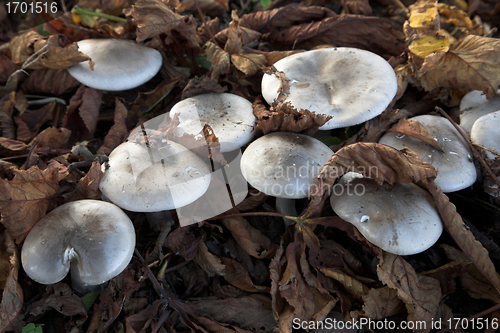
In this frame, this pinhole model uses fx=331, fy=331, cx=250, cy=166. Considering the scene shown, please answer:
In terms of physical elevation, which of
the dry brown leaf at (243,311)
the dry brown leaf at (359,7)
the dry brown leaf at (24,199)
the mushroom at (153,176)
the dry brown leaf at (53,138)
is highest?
the dry brown leaf at (359,7)

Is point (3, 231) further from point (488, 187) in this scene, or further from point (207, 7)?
point (488, 187)

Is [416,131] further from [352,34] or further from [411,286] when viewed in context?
[352,34]

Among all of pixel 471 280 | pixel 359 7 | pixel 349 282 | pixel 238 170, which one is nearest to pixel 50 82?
pixel 238 170

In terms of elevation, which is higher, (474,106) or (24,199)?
(474,106)

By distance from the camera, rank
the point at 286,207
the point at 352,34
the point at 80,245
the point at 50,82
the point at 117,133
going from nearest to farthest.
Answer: the point at 80,245, the point at 286,207, the point at 117,133, the point at 50,82, the point at 352,34

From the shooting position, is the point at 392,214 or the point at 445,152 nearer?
the point at 392,214

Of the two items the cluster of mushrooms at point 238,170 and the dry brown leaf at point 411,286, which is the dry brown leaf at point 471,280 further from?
the cluster of mushrooms at point 238,170

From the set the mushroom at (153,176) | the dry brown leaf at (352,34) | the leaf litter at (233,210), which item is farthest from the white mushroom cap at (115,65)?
the dry brown leaf at (352,34)
